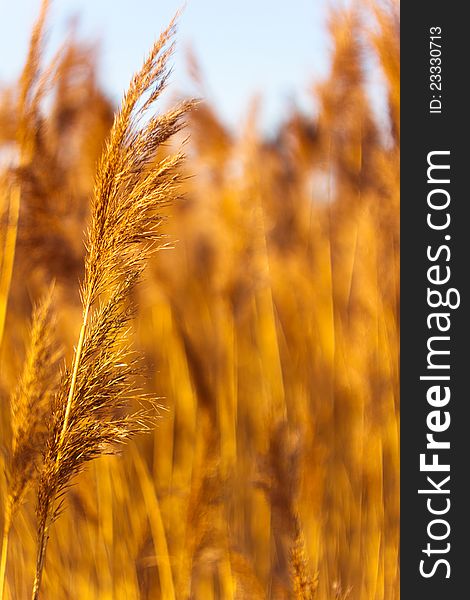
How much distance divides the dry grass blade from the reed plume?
125 millimetres

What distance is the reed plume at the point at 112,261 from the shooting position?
0.72m

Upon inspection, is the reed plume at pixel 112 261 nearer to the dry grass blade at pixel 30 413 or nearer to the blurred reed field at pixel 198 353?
the blurred reed field at pixel 198 353

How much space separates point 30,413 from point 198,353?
80cm

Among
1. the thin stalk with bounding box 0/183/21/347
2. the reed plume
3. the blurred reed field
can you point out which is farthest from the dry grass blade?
the thin stalk with bounding box 0/183/21/347

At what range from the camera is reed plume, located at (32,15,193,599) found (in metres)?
0.72

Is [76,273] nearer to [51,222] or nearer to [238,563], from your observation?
[51,222]

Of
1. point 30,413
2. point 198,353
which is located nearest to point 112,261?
point 30,413

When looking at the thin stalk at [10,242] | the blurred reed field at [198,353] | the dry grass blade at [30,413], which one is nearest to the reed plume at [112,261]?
the blurred reed field at [198,353]

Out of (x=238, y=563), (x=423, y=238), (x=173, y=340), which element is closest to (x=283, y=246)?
(x=173, y=340)

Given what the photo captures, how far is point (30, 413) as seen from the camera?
0.89 m

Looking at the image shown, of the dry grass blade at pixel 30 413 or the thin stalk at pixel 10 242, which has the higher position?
→ the thin stalk at pixel 10 242

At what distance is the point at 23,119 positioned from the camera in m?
1.09

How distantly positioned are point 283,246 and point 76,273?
5.04ft

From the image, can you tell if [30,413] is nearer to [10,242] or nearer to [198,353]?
[10,242]
